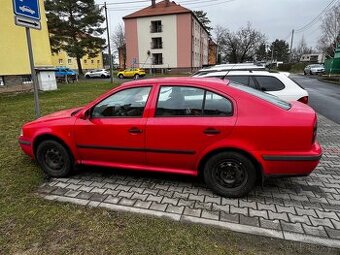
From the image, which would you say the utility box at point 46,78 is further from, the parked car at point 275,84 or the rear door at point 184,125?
the rear door at point 184,125

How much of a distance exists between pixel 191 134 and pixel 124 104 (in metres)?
1.10

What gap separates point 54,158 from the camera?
4.45m

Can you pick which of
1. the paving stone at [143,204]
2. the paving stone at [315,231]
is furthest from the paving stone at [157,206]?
the paving stone at [315,231]

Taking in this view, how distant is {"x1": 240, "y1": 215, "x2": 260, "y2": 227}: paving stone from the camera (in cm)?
316

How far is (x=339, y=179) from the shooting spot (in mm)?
4348

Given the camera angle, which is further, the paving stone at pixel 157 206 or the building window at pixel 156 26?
the building window at pixel 156 26

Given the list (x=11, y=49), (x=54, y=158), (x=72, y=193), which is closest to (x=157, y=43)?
(x=11, y=49)

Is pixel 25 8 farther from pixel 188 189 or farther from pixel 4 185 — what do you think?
pixel 188 189

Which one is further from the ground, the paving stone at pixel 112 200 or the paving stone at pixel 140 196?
the paving stone at pixel 140 196

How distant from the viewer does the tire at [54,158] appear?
172 inches

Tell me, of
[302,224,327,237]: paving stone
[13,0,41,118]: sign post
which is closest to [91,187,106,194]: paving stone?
[302,224,327,237]: paving stone

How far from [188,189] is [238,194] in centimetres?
70

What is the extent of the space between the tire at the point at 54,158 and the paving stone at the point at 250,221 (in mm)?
2632

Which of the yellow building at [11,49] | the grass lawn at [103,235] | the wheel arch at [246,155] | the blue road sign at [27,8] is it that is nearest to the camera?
the grass lawn at [103,235]
